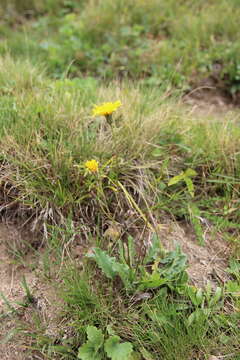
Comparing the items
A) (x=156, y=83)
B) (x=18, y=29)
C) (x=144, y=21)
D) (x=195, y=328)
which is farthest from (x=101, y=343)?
(x=18, y=29)

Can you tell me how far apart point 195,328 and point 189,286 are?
0.19m

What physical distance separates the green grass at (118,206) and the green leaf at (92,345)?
0.03 meters

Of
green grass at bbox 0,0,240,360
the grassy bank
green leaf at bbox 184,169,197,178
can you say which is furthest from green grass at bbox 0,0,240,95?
green leaf at bbox 184,169,197,178

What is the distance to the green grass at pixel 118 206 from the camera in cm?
176

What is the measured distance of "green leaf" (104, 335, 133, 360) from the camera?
1.63 m

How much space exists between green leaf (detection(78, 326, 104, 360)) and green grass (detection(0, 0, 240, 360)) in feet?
0.11

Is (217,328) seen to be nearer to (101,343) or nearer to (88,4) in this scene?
(101,343)

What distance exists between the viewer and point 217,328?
5.78 feet

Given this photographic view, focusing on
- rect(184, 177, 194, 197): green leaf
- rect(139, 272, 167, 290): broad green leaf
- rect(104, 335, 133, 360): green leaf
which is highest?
rect(184, 177, 194, 197): green leaf

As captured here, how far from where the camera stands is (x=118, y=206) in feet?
6.97

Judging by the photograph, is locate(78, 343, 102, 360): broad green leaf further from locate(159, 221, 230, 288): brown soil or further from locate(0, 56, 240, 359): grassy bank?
locate(159, 221, 230, 288): brown soil

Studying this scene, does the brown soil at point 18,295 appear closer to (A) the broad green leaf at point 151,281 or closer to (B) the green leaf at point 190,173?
(A) the broad green leaf at point 151,281

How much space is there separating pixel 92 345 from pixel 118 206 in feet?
2.31

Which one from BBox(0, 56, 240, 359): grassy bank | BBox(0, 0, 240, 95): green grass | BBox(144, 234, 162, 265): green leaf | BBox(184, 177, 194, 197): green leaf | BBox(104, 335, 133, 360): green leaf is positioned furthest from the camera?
BBox(0, 0, 240, 95): green grass
